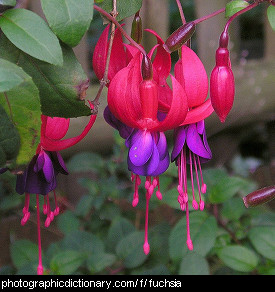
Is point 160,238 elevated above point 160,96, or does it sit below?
below

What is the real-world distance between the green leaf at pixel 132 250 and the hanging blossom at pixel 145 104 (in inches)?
26.2

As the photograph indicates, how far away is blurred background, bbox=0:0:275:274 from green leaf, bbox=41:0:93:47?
0.74 m

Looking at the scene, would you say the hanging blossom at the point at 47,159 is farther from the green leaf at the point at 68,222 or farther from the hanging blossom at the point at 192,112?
the green leaf at the point at 68,222

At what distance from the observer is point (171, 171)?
130 cm

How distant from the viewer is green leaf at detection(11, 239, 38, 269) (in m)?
1.35

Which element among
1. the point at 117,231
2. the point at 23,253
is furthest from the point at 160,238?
the point at 23,253

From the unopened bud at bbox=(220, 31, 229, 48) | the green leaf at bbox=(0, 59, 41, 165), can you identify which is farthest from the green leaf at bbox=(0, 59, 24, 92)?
the unopened bud at bbox=(220, 31, 229, 48)

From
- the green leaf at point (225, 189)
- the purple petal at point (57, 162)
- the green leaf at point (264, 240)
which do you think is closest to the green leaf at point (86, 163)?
the green leaf at point (225, 189)

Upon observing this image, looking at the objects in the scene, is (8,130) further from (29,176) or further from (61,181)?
(61,181)

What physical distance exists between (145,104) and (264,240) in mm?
743

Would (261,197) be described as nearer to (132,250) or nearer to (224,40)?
(224,40)

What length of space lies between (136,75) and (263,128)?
2.22m

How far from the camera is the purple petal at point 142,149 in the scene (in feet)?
1.81
